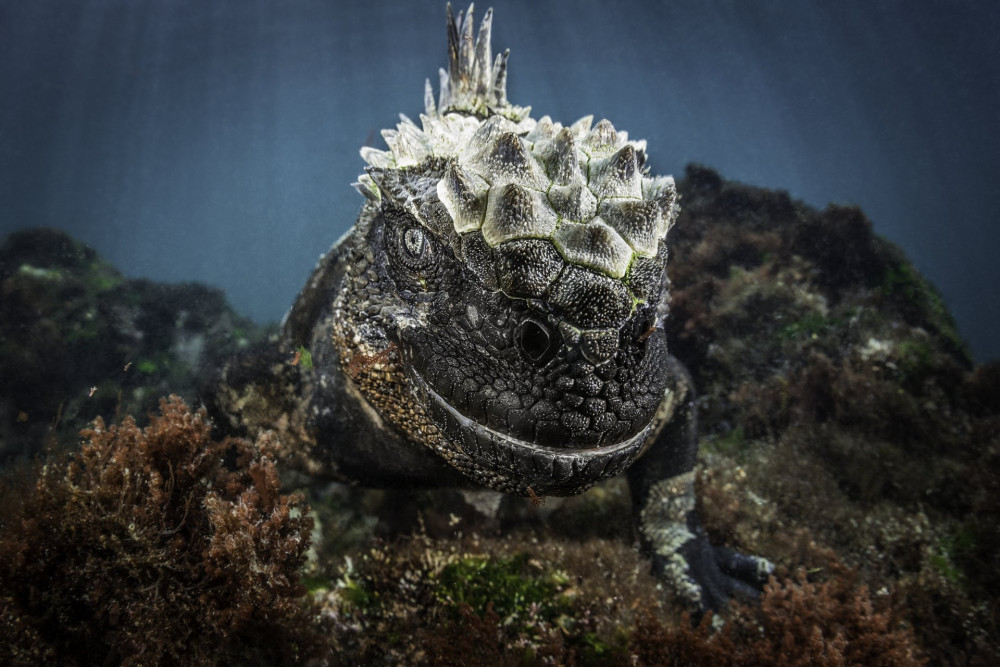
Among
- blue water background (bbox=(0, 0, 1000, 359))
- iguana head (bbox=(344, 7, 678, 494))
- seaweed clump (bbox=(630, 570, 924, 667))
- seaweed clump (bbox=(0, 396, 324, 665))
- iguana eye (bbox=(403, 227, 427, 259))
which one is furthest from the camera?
blue water background (bbox=(0, 0, 1000, 359))

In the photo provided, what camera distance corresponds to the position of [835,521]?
3967 millimetres

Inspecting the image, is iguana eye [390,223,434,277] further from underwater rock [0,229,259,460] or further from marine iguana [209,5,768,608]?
underwater rock [0,229,259,460]

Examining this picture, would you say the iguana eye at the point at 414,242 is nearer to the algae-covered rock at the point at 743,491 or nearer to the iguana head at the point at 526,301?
the iguana head at the point at 526,301

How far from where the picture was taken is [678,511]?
3219mm

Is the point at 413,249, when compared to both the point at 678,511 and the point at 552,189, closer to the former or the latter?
the point at 552,189

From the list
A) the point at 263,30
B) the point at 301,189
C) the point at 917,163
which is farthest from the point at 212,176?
the point at 917,163

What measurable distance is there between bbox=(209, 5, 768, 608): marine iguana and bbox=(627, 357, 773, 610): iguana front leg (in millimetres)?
1344

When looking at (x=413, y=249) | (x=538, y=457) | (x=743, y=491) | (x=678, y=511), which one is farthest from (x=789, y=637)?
(x=413, y=249)

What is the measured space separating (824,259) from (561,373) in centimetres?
755

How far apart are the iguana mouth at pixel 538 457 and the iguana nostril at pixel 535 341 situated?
313 millimetres

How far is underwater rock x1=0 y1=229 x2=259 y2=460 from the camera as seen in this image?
654cm

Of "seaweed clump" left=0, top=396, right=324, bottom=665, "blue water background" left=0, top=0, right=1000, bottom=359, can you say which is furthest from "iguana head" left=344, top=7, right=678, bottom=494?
"blue water background" left=0, top=0, right=1000, bottom=359

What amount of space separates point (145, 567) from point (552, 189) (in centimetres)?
230

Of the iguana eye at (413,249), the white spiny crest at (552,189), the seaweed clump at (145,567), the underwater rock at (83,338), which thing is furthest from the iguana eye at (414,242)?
the underwater rock at (83,338)
